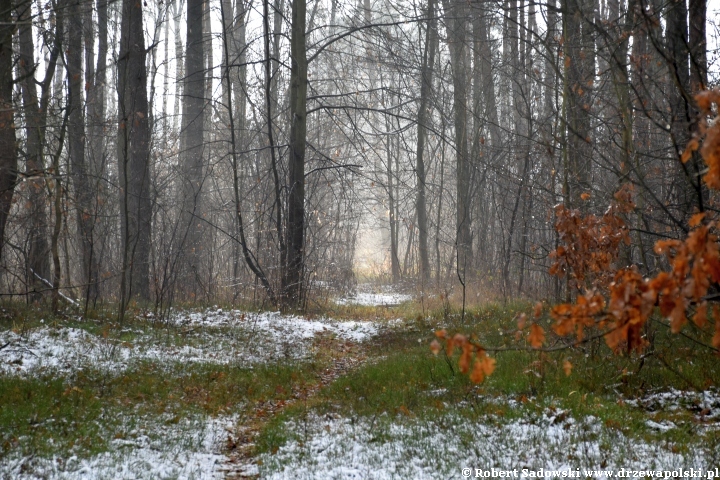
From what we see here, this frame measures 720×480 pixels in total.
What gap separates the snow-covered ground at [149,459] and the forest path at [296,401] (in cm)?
13

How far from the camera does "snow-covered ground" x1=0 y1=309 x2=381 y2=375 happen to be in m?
8.41

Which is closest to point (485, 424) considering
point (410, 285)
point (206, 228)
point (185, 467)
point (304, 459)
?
point (304, 459)

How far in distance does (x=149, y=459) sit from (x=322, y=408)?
2328 millimetres

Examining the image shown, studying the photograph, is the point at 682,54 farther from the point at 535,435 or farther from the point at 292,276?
the point at 292,276

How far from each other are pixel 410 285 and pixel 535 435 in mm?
19274

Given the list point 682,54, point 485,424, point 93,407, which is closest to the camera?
point 485,424

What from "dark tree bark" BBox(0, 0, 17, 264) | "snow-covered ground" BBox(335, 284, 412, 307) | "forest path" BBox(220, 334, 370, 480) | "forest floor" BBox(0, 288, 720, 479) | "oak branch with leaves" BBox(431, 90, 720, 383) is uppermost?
"dark tree bark" BBox(0, 0, 17, 264)

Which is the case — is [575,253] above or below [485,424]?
above

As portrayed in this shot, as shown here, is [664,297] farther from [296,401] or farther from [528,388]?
[296,401]

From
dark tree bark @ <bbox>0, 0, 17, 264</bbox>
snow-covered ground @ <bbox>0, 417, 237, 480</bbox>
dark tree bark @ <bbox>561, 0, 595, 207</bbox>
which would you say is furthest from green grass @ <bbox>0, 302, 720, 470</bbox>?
dark tree bark @ <bbox>561, 0, 595, 207</bbox>

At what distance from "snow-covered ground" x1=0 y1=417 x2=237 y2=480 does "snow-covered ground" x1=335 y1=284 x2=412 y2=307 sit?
1237 centimetres

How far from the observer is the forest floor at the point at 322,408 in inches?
209

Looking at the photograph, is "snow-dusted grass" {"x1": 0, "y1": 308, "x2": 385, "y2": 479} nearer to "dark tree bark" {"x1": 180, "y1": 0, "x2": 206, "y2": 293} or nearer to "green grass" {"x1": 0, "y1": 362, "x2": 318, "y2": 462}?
"green grass" {"x1": 0, "y1": 362, "x2": 318, "y2": 462}

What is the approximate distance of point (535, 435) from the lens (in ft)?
18.7
